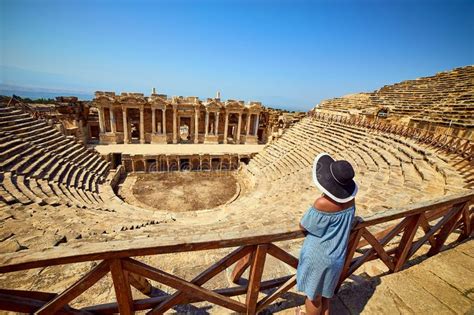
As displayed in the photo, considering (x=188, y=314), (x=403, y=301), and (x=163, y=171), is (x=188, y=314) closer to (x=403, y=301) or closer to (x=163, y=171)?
(x=403, y=301)

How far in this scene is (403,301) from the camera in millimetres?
2684

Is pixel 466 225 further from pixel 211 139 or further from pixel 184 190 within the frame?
pixel 211 139

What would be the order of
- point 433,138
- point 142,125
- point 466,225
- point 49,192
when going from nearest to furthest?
point 466,225, point 49,192, point 433,138, point 142,125

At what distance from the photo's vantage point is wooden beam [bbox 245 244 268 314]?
2.10 m

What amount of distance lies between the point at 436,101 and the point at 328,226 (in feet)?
71.6

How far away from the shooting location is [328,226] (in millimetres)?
2078

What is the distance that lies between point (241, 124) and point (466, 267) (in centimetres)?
2595

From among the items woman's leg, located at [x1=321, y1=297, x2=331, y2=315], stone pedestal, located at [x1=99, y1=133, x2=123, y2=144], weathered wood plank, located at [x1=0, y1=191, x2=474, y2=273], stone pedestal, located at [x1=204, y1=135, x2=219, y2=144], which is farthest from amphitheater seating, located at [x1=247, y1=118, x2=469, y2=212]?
stone pedestal, located at [x1=99, y1=133, x2=123, y2=144]

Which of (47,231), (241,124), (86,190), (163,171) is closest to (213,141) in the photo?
(241,124)

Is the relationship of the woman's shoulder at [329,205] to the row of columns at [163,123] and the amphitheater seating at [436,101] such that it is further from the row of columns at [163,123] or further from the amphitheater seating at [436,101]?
the row of columns at [163,123]

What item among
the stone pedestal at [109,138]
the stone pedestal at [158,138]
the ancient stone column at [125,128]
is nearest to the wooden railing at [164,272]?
the stone pedestal at [158,138]

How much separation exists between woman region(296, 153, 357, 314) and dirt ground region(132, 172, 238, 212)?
12516 millimetres

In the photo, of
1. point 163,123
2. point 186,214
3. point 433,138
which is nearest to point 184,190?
point 186,214

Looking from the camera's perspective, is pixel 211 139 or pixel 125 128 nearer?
pixel 125 128
